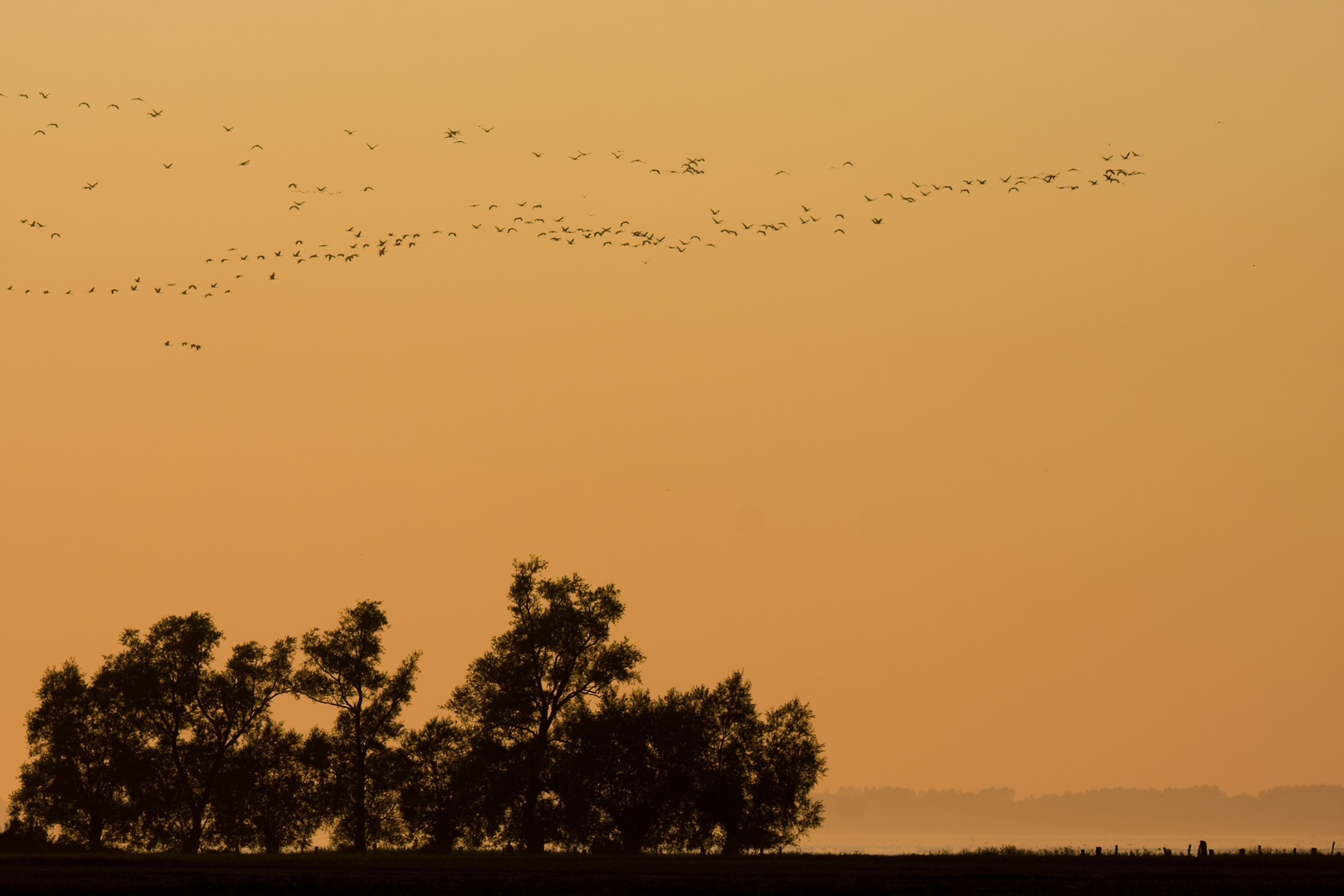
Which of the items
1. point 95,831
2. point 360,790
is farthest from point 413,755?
point 95,831

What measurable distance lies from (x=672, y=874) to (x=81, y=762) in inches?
2533

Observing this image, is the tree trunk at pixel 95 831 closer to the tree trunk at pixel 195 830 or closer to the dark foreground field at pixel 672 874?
the tree trunk at pixel 195 830

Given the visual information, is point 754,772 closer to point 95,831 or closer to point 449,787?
point 449,787

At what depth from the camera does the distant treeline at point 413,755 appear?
355 ft

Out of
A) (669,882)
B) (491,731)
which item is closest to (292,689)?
(491,731)

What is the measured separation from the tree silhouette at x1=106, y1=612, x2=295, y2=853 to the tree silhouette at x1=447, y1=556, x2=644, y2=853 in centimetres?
1547

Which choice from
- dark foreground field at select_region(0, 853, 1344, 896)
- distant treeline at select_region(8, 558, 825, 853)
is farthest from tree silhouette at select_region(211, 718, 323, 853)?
dark foreground field at select_region(0, 853, 1344, 896)

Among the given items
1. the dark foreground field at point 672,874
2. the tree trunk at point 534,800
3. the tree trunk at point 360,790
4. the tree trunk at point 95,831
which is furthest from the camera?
the tree trunk at point 95,831

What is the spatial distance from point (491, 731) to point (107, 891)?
5588 cm

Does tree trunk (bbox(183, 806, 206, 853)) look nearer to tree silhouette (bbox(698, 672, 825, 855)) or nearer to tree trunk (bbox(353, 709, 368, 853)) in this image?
tree trunk (bbox(353, 709, 368, 853))

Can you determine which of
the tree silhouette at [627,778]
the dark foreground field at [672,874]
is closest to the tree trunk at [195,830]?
the dark foreground field at [672,874]

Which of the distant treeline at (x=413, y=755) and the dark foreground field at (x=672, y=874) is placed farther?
the distant treeline at (x=413, y=755)

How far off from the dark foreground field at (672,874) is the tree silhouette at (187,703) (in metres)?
22.0

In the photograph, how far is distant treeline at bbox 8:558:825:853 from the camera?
108m
